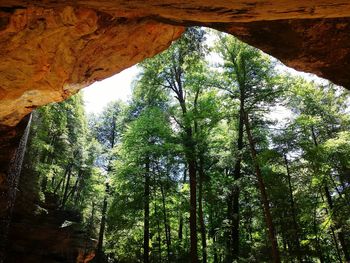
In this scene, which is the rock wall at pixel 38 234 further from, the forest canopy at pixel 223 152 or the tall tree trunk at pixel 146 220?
the tall tree trunk at pixel 146 220

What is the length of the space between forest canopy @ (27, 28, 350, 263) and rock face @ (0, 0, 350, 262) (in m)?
4.76

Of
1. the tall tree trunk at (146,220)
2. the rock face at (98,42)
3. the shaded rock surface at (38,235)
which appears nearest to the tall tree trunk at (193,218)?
the tall tree trunk at (146,220)

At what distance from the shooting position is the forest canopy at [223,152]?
1421cm

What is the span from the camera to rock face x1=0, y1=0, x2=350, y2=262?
192 inches

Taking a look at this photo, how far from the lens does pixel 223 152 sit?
60.8 feet

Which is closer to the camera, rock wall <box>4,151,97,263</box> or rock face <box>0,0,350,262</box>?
rock face <box>0,0,350,262</box>

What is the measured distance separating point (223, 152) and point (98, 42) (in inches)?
540

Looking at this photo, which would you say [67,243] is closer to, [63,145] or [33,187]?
[33,187]

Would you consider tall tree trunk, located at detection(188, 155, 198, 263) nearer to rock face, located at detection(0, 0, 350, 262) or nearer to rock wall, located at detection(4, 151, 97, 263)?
rock wall, located at detection(4, 151, 97, 263)

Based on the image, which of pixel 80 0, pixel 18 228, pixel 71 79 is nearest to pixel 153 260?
pixel 18 228

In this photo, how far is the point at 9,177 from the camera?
33.7 ft

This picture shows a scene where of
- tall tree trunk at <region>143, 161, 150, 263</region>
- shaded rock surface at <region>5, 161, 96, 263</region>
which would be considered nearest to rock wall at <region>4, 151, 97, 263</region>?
shaded rock surface at <region>5, 161, 96, 263</region>

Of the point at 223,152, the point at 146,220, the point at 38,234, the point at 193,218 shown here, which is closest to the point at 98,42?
the point at 193,218

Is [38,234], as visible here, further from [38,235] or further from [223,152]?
[223,152]
